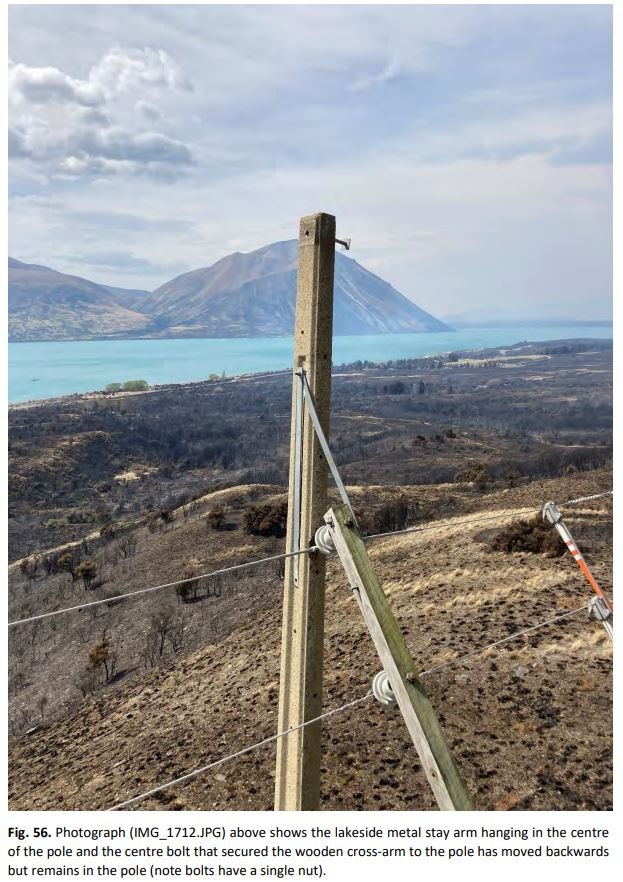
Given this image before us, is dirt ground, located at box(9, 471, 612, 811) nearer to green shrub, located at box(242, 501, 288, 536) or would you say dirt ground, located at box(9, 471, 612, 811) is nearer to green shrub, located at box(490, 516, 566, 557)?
green shrub, located at box(490, 516, 566, 557)

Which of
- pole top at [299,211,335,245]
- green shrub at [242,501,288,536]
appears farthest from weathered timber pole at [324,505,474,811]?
green shrub at [242,501,288,536]

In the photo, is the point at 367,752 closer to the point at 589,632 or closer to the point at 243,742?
the point at 243,742

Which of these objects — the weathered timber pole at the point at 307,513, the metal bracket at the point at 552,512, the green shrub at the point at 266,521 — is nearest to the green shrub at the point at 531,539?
the green shrub at the point at 266,521

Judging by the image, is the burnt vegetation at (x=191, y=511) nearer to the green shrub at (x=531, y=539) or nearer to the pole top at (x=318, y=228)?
the green shrub at (x=531, y=539)

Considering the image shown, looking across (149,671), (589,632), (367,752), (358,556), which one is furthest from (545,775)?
(149,671)

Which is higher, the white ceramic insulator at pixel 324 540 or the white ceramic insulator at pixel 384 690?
the white ceramic insulator at pixel 324 540

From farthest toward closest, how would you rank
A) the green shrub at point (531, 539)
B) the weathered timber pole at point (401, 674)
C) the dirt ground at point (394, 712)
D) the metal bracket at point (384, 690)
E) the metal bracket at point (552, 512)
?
the green shrub at point (531, 539), the dirt ground at point (394, 712), the metal bracket at point (552, 512), the metal bracket at point (384, 690), the weathered timber pole at point (401, 674)

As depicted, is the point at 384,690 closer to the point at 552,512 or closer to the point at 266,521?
the point at 552,512
